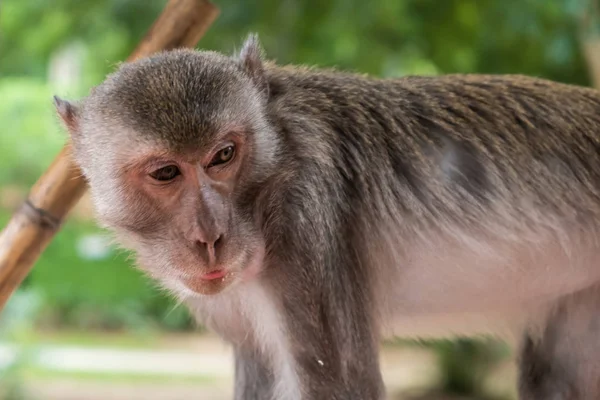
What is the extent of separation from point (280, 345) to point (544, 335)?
978mm

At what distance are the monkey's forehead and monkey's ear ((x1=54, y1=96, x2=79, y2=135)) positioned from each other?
0.14 meters

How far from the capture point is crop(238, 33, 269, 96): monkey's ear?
2469 mm

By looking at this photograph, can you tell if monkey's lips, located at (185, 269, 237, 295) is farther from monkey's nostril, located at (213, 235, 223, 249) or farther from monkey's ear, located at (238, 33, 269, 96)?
monkey's ear, located at (238, 33, 269, 96)

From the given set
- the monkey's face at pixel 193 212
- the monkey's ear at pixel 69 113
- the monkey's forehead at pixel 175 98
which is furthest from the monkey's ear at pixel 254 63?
the monkey's ear at pixel 69 113

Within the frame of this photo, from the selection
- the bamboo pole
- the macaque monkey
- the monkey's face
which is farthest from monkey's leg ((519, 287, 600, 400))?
the bamboo pole

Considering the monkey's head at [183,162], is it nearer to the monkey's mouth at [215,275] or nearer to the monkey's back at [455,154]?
the monkey's mouth at [215,275]

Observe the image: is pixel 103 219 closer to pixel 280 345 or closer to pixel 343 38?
pixel 280 345

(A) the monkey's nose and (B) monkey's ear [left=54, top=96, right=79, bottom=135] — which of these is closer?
(A) the monkey's nose

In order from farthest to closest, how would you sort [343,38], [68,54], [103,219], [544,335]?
[68,54] < [343,38] < [544,335] < [103,219]

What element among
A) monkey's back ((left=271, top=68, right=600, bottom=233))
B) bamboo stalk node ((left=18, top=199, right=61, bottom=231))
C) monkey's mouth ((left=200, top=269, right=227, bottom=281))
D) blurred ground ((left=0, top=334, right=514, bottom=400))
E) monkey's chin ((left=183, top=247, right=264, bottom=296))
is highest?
monkey's back ((left=271, top=68, right=600, bottom=233))

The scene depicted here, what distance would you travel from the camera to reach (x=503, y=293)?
104 inches

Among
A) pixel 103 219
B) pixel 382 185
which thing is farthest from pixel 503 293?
pixel 103 219

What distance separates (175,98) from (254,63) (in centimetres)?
39

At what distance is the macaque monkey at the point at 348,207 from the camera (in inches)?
87.0
